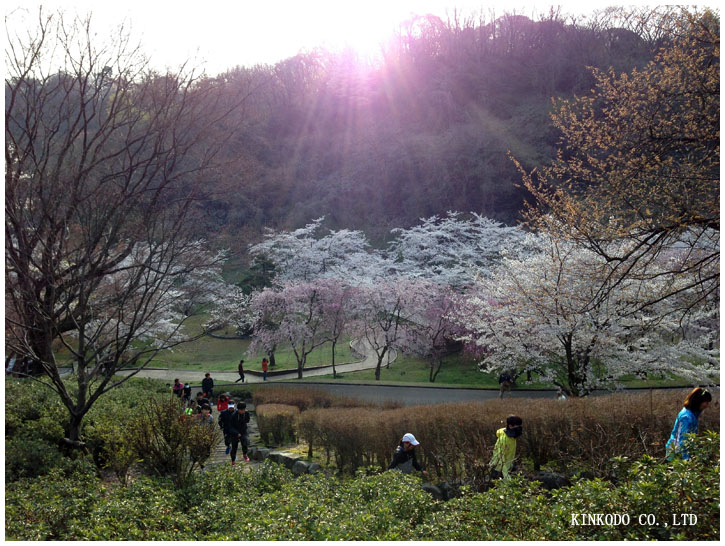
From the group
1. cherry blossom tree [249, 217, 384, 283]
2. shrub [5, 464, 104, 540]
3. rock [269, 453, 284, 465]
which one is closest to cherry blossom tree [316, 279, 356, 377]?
cherry blossom tree [249, 217, 384, 283]

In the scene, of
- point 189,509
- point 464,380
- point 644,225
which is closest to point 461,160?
point 464,380

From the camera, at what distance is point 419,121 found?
57.8 metres

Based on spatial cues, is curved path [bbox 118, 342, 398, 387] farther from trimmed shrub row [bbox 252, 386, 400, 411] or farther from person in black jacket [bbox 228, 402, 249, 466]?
person in black jacket [bbox 228, 402, 249, 466]

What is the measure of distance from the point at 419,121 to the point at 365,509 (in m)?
56.1

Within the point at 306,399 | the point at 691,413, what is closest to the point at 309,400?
the point at 306,399

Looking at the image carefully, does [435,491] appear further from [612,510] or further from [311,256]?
[311,256]

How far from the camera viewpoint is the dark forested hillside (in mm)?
48312

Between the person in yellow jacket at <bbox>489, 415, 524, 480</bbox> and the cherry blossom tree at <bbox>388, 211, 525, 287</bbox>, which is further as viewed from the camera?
the cherry blossom tree at <bbox>388, 211, 525, 287</bbox>

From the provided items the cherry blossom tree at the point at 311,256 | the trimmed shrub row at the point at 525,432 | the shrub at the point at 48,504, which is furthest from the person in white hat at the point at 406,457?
the cherry blossom tree at the point at 311,256

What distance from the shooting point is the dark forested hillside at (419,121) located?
4831 centimetres

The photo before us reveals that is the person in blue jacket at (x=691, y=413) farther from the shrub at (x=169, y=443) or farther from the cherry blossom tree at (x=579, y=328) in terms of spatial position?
the cherry blossom tree at (x=579, y=328)

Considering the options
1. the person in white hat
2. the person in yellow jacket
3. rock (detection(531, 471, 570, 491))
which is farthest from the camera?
the person in white hat

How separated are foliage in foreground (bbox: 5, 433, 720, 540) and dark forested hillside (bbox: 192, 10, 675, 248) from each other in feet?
132

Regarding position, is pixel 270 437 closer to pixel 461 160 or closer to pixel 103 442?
pixel 103 442
